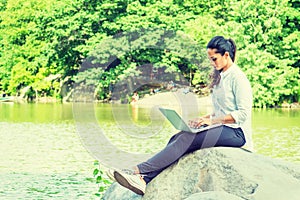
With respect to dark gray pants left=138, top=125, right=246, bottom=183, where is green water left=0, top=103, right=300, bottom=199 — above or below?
below

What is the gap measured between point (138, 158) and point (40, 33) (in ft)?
75.1

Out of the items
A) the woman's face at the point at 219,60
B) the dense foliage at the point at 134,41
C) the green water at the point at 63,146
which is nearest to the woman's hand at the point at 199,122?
the woman's face at the point at 219,60

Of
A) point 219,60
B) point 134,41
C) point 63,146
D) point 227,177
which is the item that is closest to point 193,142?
point 227,177

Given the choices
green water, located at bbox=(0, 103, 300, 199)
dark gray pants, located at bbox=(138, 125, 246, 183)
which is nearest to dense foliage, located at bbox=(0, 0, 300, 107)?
green water, located at bbox=(0, 103, 300, 199)

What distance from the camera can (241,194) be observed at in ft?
15.3

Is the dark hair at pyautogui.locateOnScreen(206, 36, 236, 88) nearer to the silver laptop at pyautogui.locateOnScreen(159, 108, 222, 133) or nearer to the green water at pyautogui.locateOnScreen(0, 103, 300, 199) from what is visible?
the silver laptop at pyautogui.locateOnScreen(159, 108, 222, 133)

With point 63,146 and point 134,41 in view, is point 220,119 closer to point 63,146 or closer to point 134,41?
point 63,146

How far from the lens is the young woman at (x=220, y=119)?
4797 mm

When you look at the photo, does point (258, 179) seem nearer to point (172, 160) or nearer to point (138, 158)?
point (172, 160)

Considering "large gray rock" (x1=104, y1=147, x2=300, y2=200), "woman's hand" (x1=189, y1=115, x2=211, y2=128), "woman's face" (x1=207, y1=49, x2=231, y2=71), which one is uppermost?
"woman's face" (x1=207, y1=49, x2=231, y2=71)

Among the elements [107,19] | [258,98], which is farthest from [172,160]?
[107,19]

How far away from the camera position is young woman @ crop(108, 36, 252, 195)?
15.7 feet

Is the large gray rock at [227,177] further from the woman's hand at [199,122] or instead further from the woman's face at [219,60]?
the woman's face at [219,60]

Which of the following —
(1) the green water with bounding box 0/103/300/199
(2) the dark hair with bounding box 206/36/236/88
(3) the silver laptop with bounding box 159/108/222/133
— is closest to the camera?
(3) the silver laptop with bounding box 159/108/222/133
